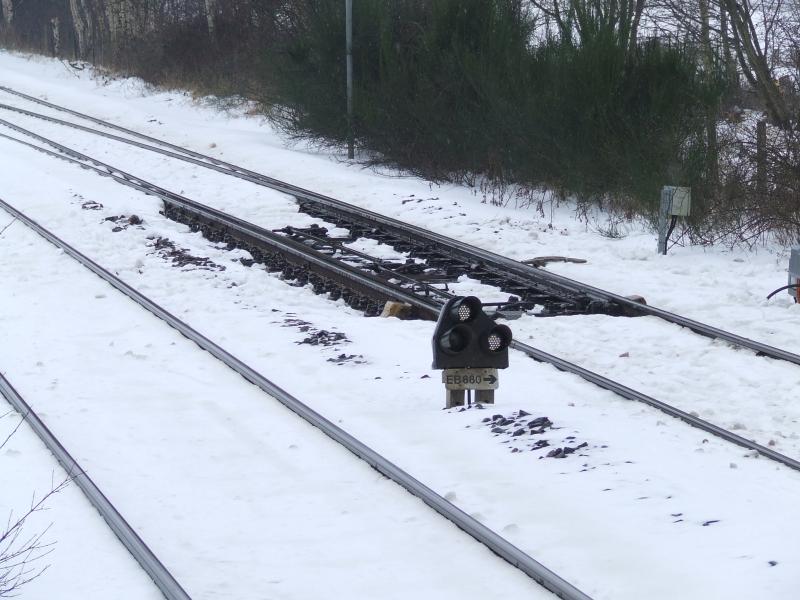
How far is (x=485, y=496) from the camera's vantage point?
619 cm

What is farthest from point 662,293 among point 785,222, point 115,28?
point 115,28

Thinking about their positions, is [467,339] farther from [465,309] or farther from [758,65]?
[758,65]

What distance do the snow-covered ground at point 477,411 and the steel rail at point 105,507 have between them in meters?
0.15

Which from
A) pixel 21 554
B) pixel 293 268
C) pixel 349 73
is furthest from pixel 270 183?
pixel 21 554

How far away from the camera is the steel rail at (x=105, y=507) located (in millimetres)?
5002

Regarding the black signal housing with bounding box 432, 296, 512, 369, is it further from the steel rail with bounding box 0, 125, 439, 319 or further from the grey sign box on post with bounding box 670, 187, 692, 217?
the grey sign box on post with bounding box 670, 187, 692, 217

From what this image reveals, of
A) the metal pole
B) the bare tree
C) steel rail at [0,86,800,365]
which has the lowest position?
the bare tree

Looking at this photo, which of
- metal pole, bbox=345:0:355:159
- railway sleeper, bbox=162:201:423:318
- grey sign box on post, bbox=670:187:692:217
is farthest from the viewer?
metal pole, bbox=345:0:355:159

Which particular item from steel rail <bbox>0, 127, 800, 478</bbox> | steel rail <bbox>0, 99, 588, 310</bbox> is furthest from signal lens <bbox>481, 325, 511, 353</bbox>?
steel rail <bbox>0, 99, 588, 310</bbox>

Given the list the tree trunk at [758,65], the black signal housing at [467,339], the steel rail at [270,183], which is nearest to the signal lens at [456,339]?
the black signal housing at [467,339]

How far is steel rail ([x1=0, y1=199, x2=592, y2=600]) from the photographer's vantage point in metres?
5.13

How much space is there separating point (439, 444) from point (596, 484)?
3.67ft

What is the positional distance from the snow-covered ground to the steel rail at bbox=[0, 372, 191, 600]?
0.15m

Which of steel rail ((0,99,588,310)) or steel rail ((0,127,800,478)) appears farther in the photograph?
steel rail ((0,99,588,310))
